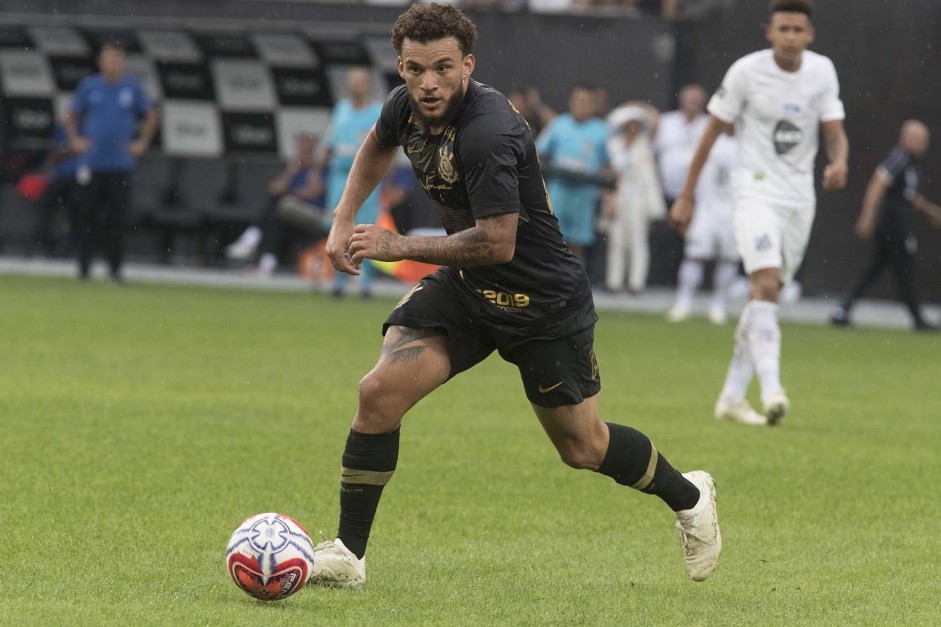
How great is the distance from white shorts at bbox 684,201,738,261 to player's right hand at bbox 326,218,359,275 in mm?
13218

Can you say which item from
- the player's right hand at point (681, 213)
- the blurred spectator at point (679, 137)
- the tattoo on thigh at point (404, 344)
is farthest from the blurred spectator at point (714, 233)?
the tattoo on thigh at point (404, 344)

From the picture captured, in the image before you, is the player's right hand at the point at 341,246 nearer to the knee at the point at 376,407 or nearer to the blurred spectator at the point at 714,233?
the knee at the point at 376,407

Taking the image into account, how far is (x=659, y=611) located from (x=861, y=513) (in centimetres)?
A: 226

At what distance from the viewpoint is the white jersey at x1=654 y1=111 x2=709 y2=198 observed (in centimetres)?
2048

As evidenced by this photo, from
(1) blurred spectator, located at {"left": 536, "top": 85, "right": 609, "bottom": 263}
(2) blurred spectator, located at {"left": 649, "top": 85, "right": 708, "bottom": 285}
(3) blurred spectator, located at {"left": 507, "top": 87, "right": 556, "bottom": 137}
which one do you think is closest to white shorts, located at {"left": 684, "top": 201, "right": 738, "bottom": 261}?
(2) blurred spectator, located at {"left": 649, "top": 85, "right": 708, "bottom": 285}

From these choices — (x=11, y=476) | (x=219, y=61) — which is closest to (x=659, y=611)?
(x=11, y=476)

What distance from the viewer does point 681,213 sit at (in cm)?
977

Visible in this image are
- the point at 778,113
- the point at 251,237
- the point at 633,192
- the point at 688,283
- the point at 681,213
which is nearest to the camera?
the point at 681,213

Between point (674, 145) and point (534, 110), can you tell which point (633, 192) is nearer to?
point (674, 145)

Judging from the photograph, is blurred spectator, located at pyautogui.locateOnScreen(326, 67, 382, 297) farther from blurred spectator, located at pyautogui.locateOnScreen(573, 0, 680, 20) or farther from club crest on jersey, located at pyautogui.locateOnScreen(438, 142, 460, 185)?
club crest on jersey, located at pyautogui.locateOnScreen(438, 142, 460, 185)

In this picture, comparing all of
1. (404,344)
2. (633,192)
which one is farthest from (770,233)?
(633,192)

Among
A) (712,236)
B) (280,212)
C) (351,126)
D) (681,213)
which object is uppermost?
(681,213)

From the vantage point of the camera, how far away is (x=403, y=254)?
5.23 meters

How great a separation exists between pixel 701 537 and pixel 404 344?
1208 millimetres
